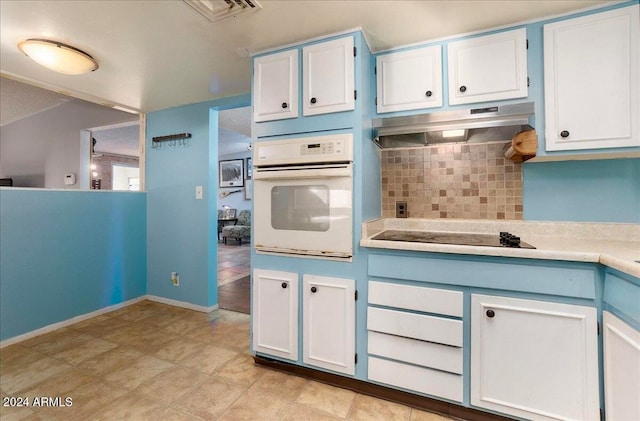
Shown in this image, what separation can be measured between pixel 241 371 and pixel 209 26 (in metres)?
2.19

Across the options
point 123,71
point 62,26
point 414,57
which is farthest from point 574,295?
point 123,71

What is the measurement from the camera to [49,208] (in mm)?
2428

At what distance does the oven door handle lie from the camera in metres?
1.58

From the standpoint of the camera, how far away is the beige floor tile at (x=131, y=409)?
4.72 ft

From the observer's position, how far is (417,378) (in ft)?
4.83

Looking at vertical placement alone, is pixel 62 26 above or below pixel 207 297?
above

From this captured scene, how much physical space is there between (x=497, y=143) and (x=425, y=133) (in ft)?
1.78

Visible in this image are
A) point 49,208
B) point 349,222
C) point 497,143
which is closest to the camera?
point 349,222

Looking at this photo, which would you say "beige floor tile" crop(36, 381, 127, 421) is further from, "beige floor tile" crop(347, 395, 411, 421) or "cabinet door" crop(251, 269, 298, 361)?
"beige floor tile" crop(347, 395, 411, 421)

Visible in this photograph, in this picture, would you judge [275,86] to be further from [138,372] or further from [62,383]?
[62,383]

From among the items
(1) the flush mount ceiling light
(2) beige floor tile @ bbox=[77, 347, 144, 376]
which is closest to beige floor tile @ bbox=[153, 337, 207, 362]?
(2) beige floor tile @ bbox=[77, 347, 144, 376]

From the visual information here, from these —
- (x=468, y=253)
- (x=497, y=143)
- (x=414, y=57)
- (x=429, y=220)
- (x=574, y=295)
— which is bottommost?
(x=574, y=295)

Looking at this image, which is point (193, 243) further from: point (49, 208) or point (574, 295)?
point (574, 295)

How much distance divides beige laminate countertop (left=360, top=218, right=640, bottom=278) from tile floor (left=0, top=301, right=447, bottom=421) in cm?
91
